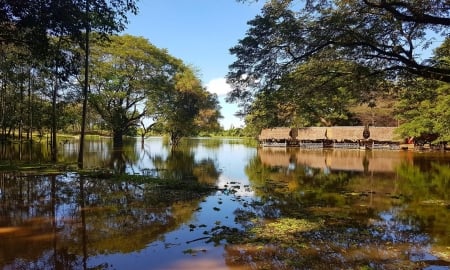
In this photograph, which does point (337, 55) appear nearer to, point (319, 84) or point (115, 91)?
point (319, 84)

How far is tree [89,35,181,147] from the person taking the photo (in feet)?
120

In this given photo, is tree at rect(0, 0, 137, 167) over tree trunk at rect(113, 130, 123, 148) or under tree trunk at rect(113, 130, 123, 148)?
over

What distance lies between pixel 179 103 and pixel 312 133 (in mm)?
18736

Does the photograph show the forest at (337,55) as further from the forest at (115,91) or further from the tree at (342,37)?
the forest at (115,91)

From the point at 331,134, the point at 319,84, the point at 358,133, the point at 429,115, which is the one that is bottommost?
the point at 331,134

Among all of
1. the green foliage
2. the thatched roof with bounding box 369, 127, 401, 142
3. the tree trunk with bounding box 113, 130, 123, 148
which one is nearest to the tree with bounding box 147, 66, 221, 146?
the tree trunk with bounding box 113, 130, 123, 148

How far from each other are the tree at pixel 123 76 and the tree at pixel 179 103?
1.19 meters

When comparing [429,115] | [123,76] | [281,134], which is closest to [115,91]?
[123,76]

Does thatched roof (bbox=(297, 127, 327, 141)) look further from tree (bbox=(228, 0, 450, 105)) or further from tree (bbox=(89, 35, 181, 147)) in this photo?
tree (bbox=(228, 0, 450, 105))

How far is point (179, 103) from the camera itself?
1695 inches

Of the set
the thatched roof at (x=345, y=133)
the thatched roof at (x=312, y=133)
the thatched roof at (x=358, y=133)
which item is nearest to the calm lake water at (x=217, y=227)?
the thatched roof at (x=358, y=133)

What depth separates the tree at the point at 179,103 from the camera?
40469 millimetres

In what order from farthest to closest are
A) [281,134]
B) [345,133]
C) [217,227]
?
[281,134] < [345,133] < [217,227]

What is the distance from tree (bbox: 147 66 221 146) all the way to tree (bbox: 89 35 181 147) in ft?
3.90
